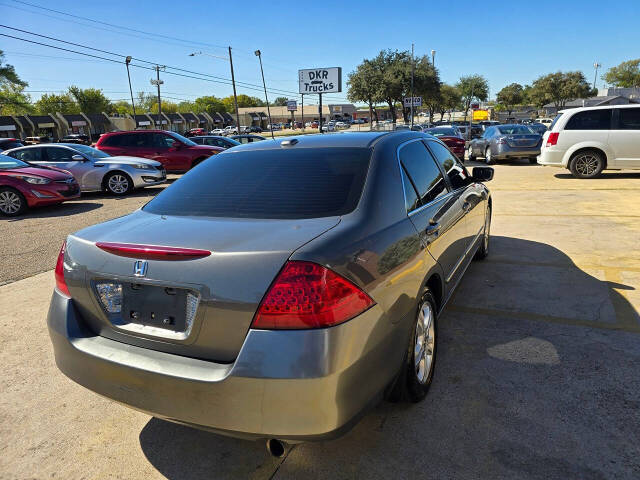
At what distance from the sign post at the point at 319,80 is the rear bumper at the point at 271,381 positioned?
19366 millimetres

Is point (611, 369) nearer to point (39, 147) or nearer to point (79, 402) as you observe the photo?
point (79, 402)

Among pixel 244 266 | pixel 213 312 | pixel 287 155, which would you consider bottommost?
pixel 213 312

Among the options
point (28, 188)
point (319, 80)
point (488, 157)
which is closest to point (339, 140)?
point (28, 188)

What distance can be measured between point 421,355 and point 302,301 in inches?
48.3

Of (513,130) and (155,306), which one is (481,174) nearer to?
(155,306)

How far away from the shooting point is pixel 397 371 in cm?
223

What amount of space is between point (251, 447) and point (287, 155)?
1776 millimetres

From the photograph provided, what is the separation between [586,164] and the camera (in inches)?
474

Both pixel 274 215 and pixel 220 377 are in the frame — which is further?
pixel 274 215

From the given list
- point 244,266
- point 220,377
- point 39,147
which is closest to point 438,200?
point 244,266

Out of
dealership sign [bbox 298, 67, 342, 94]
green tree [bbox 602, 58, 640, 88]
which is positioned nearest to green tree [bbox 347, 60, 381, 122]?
dealership sign [bbox 298, 67, 342, 94]

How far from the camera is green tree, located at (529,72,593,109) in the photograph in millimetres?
76562

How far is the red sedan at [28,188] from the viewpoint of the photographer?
9461 millimetres

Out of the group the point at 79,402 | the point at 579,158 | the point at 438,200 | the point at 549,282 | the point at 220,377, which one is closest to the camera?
the point at 220,377
